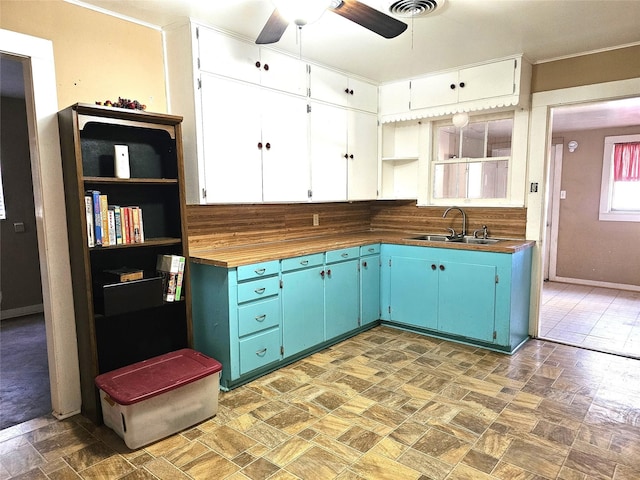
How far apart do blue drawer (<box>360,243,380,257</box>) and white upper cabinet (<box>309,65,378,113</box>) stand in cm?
128

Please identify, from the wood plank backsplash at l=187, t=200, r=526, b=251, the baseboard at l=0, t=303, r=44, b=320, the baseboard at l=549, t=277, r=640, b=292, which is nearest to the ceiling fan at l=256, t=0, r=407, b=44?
the wood plank backsplash at l=187, t=200, r=526, b=251

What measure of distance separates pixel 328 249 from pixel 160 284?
1.33 meters

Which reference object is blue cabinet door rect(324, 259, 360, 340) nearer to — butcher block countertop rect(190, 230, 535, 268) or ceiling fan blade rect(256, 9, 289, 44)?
butcher block countertop rect(190, 230, 535, 268)

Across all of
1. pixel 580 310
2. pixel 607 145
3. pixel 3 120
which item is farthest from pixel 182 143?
pixel 607 145

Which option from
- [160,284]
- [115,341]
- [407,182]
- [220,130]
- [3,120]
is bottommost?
[115,341]

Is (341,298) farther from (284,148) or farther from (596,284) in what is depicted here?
(596,284)

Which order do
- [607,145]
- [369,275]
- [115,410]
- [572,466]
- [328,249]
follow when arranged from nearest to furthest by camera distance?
1. [572,466]
2. [115,410]
3. [328,249]
4. [369,275]
5. [607,145]

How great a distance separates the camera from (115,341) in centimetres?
260

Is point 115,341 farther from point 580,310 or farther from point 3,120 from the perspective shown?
point 580,310

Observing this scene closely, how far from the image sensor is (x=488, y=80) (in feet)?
11.3

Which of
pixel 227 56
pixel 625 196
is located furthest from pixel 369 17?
pixel 625 196

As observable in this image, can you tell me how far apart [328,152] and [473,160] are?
1.35m

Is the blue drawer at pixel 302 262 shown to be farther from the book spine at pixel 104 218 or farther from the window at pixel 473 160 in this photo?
the window at pixel 473 160

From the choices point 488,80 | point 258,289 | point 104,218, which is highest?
point 488,80
